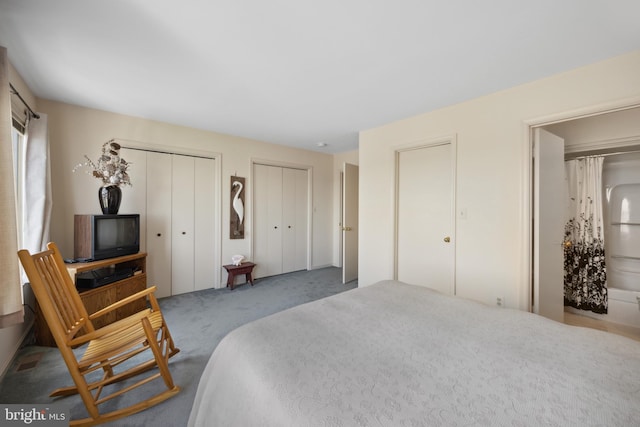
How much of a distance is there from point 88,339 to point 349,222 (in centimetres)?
336

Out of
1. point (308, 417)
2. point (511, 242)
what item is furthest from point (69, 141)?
point (511, 242)

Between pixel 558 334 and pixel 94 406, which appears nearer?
pixel 558 334

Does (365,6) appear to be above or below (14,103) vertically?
above

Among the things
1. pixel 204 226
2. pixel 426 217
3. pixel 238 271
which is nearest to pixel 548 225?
pixel 426 217

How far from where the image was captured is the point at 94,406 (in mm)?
1393

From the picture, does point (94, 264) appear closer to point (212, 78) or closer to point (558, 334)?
point (212, 78)

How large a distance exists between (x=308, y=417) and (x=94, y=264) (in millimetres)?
2687

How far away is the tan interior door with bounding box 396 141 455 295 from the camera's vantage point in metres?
2.84

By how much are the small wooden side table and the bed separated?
255 cm

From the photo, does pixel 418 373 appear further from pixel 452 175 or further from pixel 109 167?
pixel 109 167

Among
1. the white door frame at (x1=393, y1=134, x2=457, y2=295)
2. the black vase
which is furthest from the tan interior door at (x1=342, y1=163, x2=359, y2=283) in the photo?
the black vase

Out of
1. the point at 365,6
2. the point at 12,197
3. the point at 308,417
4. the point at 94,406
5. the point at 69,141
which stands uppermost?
the point at 365,6

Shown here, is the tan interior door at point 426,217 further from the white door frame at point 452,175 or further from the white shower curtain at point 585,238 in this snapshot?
the white shower curtain at point 585,238

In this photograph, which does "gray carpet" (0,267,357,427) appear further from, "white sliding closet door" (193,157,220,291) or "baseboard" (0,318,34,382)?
"white sliding closet door" (193,157,220,291)
